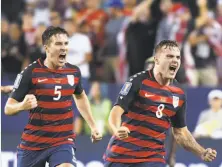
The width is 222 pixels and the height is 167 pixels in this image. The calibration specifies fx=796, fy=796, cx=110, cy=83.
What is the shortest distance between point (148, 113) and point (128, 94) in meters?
0.32

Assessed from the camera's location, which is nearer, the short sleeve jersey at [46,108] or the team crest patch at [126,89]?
the team crest patch at [126,89]

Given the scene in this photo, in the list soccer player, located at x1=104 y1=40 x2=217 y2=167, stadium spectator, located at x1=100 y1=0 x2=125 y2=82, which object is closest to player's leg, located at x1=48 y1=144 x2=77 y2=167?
soccer player, located at x1=104 y1=40 x2=217 y2=167

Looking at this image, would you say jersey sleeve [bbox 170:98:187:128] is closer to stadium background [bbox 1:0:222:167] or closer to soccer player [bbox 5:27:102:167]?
soccer player [bbox 5:27:102:167]

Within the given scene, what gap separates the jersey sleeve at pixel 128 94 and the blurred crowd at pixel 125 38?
509cm

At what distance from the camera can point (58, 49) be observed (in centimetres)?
909

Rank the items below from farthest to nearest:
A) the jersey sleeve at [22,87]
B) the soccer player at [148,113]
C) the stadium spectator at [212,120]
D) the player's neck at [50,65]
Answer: the stadium spectator at [212,120] → the player's neck at [50,65] → the jersey sleeve at [22,87] → the soccer player at [148,113]

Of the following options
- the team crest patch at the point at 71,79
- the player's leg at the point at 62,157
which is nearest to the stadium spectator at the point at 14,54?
the team crest patch at the point at 71,79

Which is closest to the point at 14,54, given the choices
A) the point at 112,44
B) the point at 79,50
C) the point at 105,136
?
the point at 79,50

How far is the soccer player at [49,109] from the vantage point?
9023 millimetres

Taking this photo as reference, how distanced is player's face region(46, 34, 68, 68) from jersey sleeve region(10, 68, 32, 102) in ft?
1.10

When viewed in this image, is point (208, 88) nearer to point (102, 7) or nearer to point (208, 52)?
point (208, 52)

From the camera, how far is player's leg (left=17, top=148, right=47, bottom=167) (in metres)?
9.15

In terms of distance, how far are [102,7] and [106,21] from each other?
3.28 feet

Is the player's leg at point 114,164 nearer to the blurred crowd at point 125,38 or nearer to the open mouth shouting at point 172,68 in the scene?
the open mouth shouting at point 172,68
